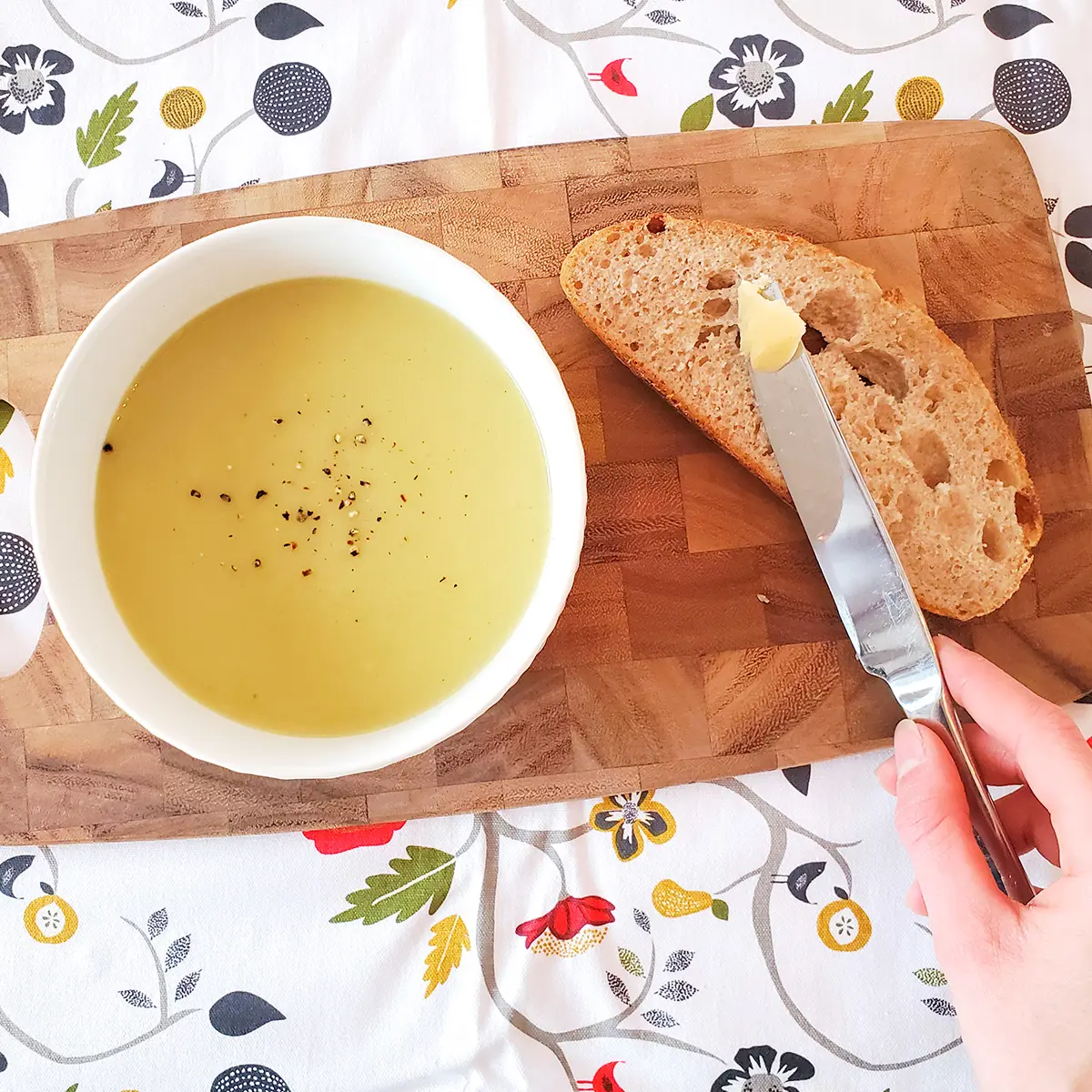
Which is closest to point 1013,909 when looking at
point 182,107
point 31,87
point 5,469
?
point 5,469

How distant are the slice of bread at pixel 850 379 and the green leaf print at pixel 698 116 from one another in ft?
0.75

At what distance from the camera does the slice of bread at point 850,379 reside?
140 cm

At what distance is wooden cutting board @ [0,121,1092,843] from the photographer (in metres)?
1.42

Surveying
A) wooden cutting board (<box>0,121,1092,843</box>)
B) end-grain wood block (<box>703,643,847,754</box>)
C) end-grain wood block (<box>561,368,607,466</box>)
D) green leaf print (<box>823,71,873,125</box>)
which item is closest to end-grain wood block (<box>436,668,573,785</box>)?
wooden cutting board (<box>0,121,1092,843</box>)

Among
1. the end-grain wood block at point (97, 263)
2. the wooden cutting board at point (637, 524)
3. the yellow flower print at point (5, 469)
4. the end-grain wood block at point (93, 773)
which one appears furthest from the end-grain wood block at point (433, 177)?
the end-grain wood block at point (93, 773)

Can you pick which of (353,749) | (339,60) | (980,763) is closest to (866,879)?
(980,763)

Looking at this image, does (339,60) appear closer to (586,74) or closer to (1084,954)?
(586,74)

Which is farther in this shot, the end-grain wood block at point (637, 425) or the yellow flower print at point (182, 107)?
the yellow flower print at point (182, 107)

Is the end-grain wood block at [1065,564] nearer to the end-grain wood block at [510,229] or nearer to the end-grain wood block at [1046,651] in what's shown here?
the end-grain wood block at [1046,651]

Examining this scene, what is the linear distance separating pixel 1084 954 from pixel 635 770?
1.90 ft

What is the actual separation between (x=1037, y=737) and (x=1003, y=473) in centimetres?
39

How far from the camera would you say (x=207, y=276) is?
1240 millimetres

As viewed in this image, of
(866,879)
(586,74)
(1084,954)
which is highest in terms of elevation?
(586,74)

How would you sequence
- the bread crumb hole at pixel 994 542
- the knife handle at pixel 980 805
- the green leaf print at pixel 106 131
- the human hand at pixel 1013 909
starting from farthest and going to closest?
the green leaf print at pixel 106 131
the bread crumb hole at pixel 994 542
the knife handle at pixel 980 805
the human hand at pixel 1013 909
